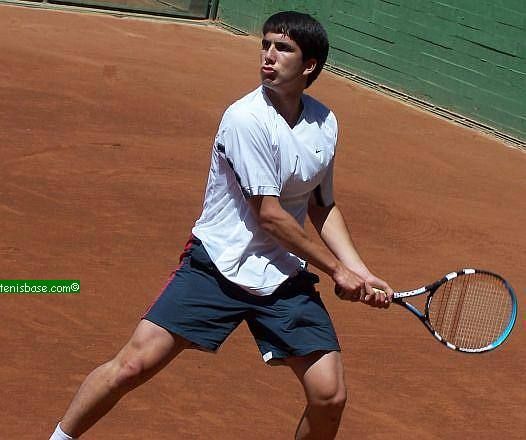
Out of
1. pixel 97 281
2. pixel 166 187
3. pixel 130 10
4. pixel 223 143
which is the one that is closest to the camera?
pixel 223 143

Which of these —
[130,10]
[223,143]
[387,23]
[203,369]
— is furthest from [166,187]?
[130,10]

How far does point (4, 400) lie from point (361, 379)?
75.7 inches

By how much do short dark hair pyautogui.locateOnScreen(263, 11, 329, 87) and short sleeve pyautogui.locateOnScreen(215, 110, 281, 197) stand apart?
360 millimetres

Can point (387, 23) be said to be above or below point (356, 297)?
below

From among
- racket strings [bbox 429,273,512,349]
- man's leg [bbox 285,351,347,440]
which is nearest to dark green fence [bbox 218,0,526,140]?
racket strings [bbox 429,273,512,349]

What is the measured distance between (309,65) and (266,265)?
79cm

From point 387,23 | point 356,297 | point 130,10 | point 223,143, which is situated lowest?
point 130,10

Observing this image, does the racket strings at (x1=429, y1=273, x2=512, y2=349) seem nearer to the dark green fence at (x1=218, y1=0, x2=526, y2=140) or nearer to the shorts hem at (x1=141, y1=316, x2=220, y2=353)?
the shorts hem at (x1=141, y1=316, x2=220, y2=353)

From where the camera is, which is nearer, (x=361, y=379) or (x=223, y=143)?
(x=223, y=143)

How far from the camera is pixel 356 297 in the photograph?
4137mm

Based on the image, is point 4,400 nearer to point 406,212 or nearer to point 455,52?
point 406,212

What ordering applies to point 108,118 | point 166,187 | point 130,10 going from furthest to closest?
point 130,10 → point 108,118 → point 166,187

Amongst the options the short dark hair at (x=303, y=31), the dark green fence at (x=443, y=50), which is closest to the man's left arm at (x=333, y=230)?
the short dark hair at (x=303, y=31)

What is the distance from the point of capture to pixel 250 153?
4012 mm
